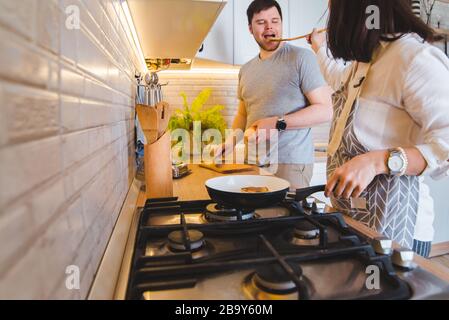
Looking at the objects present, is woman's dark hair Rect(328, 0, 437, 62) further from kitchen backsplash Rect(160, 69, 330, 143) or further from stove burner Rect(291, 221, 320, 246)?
kitchen backsplash Rect(160, 69, 330, 143)

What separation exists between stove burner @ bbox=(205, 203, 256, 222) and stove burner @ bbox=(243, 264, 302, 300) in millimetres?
216

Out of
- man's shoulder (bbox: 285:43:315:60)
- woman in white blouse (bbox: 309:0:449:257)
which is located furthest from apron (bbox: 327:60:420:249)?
man's shoulder (bbox: 285:43:315:60)

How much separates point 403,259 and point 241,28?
78.5 inches

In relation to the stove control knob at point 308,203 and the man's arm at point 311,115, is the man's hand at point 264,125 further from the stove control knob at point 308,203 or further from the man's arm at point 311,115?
the stove control knob at point 308,203

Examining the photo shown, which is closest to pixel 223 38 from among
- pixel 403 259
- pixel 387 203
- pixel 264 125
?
pixel 264 125

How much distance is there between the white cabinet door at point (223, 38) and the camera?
2040mm

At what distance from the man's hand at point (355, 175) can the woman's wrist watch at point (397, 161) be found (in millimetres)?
15

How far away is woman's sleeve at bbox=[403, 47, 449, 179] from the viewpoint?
0.68m

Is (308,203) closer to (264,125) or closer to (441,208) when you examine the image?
(264,125)

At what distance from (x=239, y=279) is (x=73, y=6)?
0.40 metres

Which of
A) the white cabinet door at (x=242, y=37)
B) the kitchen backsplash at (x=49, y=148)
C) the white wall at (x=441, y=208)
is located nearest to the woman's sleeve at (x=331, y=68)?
the kitchen backsplash at (x=49, y=148)

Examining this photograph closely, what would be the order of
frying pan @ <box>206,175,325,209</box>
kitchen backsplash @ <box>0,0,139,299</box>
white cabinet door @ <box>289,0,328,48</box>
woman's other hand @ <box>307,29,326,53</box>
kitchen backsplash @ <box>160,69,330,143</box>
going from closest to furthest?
kitchen backsplash @ <box>0,0,139,299</box> → frying pan @ <box>206,175,325,209</box> → woman's other hand @ <box>307,29,326,53</box> → white cabinet door @ <box>289,0,328,48</box> → kitchen backsplash @ <box>160,69,330,143</box>

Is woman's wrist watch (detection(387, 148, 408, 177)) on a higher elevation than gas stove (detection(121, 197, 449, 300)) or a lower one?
higher

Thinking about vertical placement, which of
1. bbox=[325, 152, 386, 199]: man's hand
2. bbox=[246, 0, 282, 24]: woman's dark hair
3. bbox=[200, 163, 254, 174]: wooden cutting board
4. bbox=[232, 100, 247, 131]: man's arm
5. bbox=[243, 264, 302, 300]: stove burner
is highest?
bbox=[246, 0, 282, 24]: woman's dark hair
